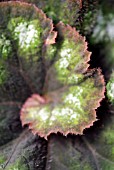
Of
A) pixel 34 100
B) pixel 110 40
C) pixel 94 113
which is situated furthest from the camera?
pixel 110 40

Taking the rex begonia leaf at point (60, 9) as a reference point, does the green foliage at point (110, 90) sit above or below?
below

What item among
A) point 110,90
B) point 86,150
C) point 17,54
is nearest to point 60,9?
point 17,54

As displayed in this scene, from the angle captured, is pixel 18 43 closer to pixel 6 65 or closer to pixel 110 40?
pixel 6 65

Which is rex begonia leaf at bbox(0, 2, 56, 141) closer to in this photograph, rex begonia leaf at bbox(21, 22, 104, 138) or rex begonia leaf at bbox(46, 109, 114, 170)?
rex begonia leaf at bbox(21, 22, 104, 138)

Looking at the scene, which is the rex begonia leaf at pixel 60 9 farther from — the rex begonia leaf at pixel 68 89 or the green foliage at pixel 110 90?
the green foliage at pixel 110 90

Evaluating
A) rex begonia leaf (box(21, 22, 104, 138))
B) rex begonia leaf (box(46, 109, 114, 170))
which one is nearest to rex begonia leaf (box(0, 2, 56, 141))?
rex begonia leaf (box(21, 22, 104, 138))

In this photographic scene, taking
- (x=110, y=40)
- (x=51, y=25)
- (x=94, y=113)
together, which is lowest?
(x=94, y=113)

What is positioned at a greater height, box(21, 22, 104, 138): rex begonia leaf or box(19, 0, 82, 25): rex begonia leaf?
box(19, 0, 82, 25): rex begonia leaf

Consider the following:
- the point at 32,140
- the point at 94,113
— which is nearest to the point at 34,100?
the point at 32,140

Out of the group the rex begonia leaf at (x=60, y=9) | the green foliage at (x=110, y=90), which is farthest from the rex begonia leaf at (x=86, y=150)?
the rex begonia leaf at (x=60, y=9)
